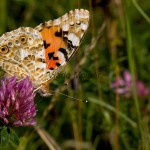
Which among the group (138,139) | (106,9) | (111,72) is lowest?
(138,139)

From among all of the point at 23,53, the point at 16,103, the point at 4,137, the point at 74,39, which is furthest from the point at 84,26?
the point at 4,137

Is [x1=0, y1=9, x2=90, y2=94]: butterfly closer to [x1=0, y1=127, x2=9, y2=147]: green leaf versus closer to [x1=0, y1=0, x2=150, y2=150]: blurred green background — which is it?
[x1=0, y1=0, x2=150, y2=150]: blurred green background

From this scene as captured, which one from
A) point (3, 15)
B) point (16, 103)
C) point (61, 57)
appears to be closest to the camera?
point (16, 103)

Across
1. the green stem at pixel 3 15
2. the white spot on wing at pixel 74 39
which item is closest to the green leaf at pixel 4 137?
the white spot on wing at pixel 74 39

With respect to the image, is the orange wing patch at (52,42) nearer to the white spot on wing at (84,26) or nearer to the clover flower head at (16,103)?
the white spot on wing at (84,26)

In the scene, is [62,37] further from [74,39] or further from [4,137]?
[4,137]

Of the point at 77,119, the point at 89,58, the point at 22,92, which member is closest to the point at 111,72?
the point at 89,58

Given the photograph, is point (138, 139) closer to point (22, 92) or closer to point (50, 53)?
point (50, 53)
